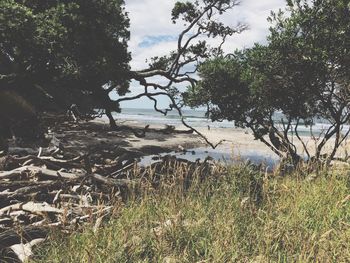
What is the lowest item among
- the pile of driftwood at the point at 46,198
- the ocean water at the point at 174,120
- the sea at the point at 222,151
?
the ocean water at the point at 174,120

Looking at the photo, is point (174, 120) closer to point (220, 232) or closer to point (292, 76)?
point (292, 76)

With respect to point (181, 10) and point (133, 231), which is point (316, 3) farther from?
point (181, 10)

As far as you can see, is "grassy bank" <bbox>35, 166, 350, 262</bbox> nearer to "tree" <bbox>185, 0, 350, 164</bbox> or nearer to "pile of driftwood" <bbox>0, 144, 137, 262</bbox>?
"pile of driftwood" <bbox>0, 144, 137, 262</bbox>

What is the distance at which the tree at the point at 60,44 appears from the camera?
1515 cm

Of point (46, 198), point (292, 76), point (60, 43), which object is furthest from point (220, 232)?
point (60, 43)

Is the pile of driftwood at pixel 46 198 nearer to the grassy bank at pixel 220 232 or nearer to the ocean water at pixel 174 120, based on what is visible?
the grassy bank at pixel 220 232

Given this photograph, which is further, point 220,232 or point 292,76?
point 292,76

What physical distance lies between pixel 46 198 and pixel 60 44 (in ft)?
36.9

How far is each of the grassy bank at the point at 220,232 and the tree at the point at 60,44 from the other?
397 inches

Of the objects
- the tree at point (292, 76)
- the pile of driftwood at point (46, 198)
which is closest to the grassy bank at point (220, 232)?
the pile of driftwood at point (46, 198)

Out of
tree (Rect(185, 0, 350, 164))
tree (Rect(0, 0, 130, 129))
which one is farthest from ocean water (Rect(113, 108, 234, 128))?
tree (Rect(185, 0, 350, 164))

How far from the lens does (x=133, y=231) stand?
6008 millimetres

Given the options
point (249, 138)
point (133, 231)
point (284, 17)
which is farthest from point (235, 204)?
point (249, 138)

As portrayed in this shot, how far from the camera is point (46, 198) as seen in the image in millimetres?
8320
